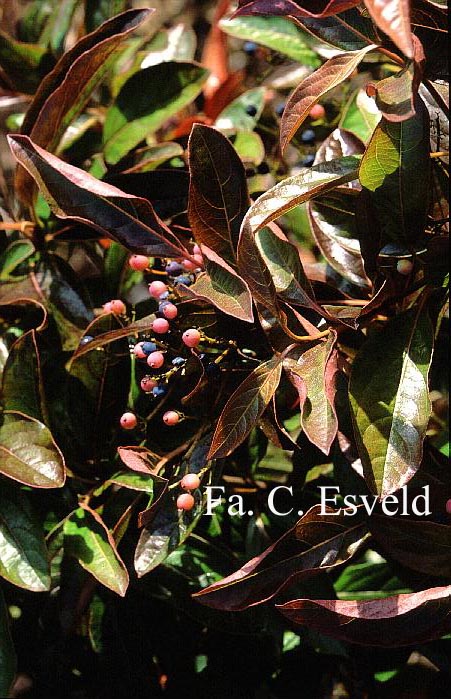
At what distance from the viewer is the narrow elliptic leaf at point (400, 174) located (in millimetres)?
743

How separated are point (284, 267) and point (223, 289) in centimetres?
8

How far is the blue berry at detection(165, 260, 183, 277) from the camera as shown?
0.85 metres

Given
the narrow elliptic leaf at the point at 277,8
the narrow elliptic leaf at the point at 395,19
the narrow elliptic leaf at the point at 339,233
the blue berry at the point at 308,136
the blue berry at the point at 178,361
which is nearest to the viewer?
the narrow elliptic leaf at the point at 395,19

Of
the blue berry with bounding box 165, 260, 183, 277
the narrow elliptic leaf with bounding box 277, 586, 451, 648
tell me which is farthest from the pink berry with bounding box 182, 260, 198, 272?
the narrow elliptic leaf with bounding box 277, 586, 451, 648

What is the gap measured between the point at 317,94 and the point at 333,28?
127mm

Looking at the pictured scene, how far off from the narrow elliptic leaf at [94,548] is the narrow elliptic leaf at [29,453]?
81 millimetres

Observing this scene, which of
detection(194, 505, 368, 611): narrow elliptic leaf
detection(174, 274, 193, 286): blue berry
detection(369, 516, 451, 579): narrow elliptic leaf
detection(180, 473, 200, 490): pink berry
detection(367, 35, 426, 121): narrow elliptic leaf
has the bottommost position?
detection(369, 516, 451, 579): narrow elliptic leaf

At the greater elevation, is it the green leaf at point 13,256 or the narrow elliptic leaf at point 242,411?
the green leaf at point 13,256

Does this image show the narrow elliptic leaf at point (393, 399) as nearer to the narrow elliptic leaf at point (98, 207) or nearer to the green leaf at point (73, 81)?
the narrow elliptic leaf at point (98, 207)

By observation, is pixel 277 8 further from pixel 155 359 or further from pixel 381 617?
pixel 381 617

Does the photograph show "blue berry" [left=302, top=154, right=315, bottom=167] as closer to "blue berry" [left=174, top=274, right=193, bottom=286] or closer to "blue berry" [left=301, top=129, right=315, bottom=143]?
"blue berry" [left=301, top=129, right=315, bottom=143]

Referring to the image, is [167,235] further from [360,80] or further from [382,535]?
[360,80]

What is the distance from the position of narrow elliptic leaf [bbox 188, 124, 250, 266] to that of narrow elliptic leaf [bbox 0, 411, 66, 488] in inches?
9.8

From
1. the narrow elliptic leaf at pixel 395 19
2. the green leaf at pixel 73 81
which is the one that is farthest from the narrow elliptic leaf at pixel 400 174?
the green leaf at pixel 73 81
